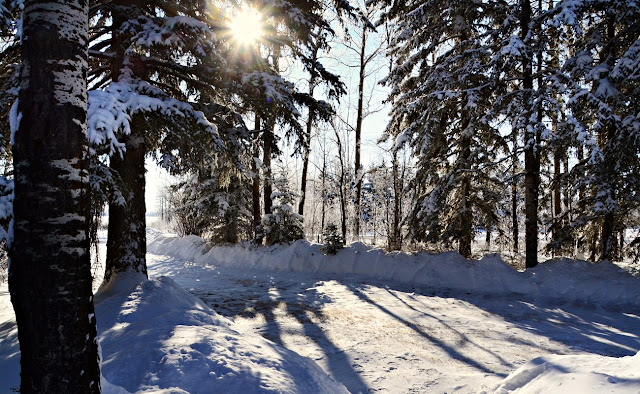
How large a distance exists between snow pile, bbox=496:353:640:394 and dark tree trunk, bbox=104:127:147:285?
6833 mm

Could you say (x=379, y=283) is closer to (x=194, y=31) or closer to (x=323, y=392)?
(x=323, y=392)

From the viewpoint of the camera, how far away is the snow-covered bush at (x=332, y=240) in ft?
42.4

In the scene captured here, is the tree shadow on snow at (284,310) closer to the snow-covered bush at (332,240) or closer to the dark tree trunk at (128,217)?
the dark tree trunk at (128,217)

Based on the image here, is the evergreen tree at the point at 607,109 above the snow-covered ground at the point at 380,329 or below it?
above

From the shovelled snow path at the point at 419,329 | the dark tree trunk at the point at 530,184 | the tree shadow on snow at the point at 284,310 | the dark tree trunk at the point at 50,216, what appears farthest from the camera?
the dark tree trunk at the point at 530,184

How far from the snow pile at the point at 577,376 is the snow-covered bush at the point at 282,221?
39.0 ft

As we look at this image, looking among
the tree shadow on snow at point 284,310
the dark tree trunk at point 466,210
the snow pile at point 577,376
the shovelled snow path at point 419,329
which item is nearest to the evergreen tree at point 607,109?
the dark tree trunk at point 466,210

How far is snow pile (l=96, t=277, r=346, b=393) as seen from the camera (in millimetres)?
3098

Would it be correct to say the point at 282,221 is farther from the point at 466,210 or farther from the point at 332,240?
the point at 466,210

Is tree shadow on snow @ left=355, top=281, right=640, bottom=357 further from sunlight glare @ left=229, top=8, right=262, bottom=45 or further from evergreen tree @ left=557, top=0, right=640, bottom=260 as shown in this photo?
sunlight glare @ left=229, top=8, right=262, bottom=45

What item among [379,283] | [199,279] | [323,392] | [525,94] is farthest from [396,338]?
[199,279]

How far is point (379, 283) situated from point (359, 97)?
30.3ft

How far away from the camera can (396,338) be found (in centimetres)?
592

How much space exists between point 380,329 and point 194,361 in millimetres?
3906
